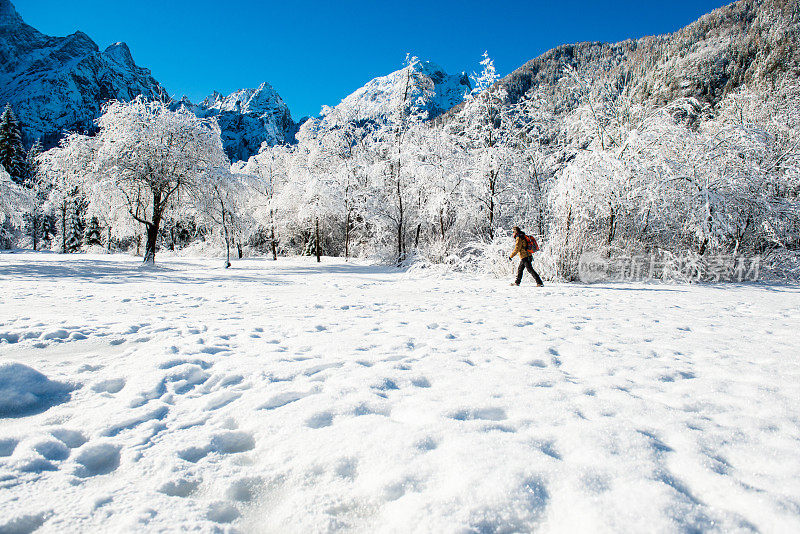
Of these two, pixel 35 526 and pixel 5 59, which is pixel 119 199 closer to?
pixel 35 526

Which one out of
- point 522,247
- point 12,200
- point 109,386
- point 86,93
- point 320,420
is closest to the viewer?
Result: point 320,420

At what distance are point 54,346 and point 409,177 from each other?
57.0ft

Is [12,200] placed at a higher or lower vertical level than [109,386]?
higher

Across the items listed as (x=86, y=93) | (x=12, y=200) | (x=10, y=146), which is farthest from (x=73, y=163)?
(x=86, y=93)

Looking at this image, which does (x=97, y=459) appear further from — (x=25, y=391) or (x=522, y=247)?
(x=522, y=247)

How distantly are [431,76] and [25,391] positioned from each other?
24.0 meters

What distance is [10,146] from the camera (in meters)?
36.9

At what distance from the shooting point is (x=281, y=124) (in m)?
122

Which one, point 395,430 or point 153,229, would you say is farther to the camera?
point 153,229

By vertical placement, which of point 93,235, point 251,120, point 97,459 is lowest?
point 97,459

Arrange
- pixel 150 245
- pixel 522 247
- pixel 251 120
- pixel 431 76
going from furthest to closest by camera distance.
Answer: pixel 251 120
pixel 431 76
pixel 150 245
pixel 522 247

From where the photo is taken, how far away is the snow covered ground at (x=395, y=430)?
1.28 meters

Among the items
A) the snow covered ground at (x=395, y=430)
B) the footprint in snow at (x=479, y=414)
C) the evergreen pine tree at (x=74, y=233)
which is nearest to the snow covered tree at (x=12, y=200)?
the snow covered ground at (x=395, y=430)

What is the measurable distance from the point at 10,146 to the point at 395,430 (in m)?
56.8
